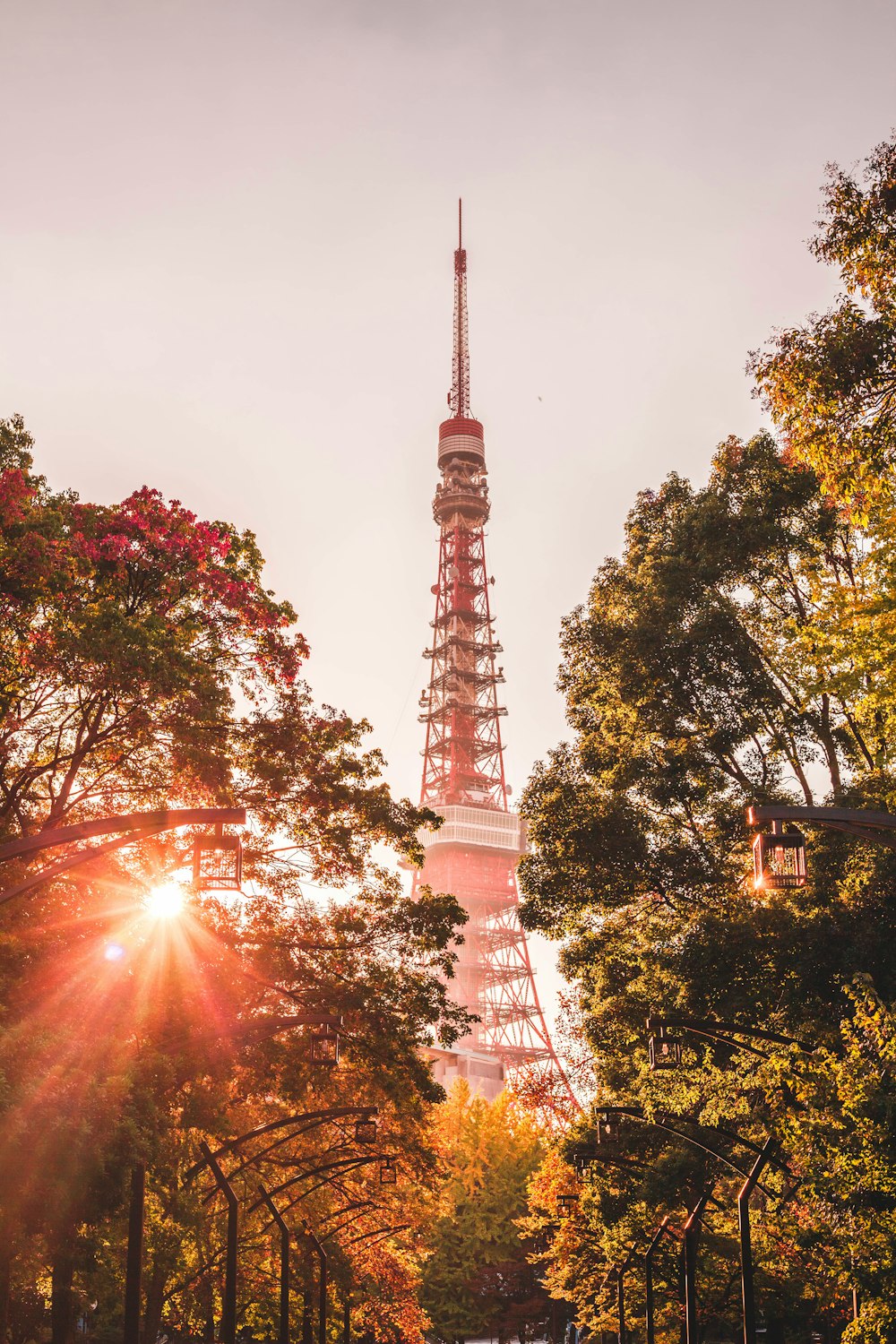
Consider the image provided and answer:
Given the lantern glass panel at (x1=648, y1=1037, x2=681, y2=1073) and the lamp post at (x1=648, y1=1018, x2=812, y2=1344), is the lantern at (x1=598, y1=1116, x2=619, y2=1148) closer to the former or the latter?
the lantern glass panel at (x1=648, y1=1037, x2=681, y2=1073)

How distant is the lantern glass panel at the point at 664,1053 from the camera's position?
59.7 feet

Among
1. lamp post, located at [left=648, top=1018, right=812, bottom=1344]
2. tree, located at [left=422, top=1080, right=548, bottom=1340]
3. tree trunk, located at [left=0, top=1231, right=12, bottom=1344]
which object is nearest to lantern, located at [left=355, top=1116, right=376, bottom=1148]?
tree trunk, located at [left=0, top=1231, right=12, bottom=1344]

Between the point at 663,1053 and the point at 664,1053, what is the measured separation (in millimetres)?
86

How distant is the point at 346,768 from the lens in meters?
19.4

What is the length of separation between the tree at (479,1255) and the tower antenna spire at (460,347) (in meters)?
75.3

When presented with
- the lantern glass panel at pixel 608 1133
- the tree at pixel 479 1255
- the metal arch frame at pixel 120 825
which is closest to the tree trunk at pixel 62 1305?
the lantern glass panel at pixel 608 1133

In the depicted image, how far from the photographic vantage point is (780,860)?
11031 mm

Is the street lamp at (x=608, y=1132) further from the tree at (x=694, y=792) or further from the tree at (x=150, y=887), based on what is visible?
the tree at (x=150, y=887)

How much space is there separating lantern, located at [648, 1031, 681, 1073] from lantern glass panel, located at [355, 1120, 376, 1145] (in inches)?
220

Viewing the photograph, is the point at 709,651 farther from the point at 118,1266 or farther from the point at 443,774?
the point at 443,774

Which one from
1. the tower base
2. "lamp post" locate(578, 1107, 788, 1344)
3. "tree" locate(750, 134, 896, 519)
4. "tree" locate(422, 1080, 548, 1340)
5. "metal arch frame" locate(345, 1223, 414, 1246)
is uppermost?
"tree" locate(750, 134, 896, 519)

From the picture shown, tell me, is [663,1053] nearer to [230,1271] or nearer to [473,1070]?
[230,1271]

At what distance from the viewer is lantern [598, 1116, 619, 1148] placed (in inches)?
951

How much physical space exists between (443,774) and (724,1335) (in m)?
71.4
